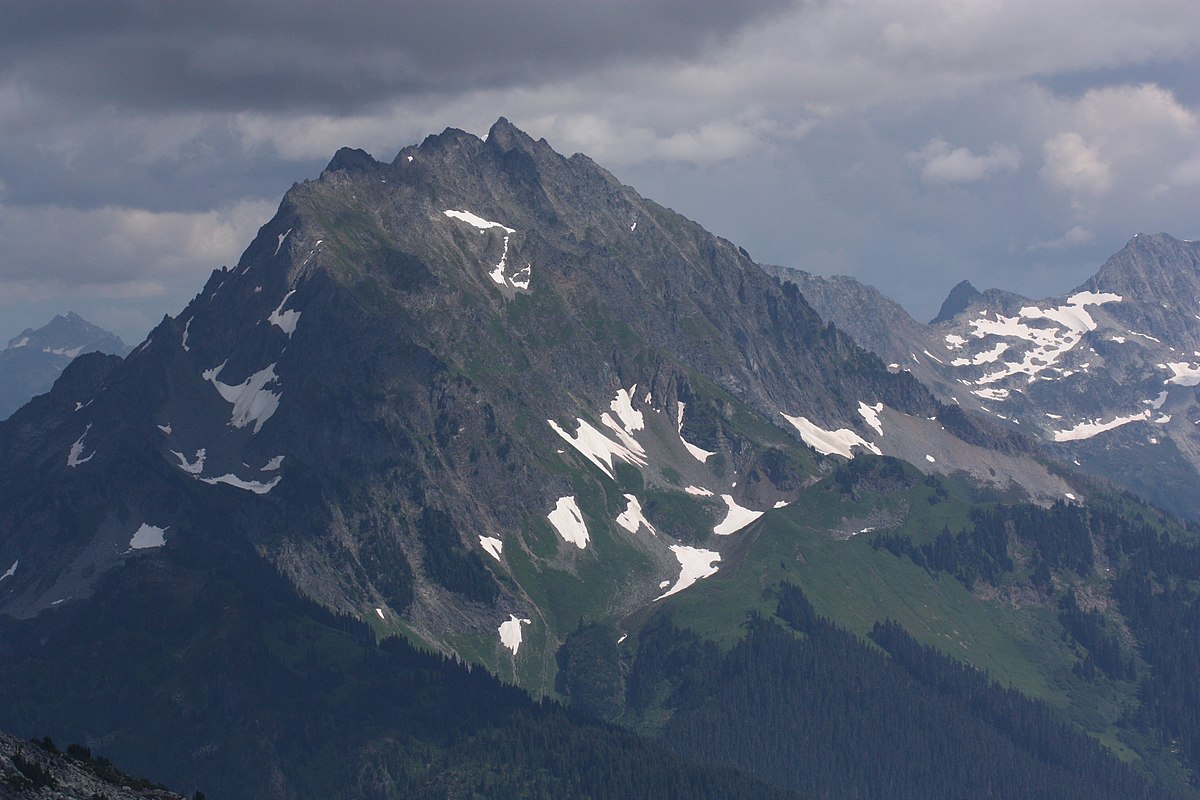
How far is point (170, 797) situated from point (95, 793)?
29.6 feet

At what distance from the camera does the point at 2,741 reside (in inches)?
6137

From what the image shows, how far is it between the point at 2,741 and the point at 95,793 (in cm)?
934

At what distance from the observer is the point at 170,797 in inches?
6422

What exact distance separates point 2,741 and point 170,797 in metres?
16.2

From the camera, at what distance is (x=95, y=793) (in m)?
156
